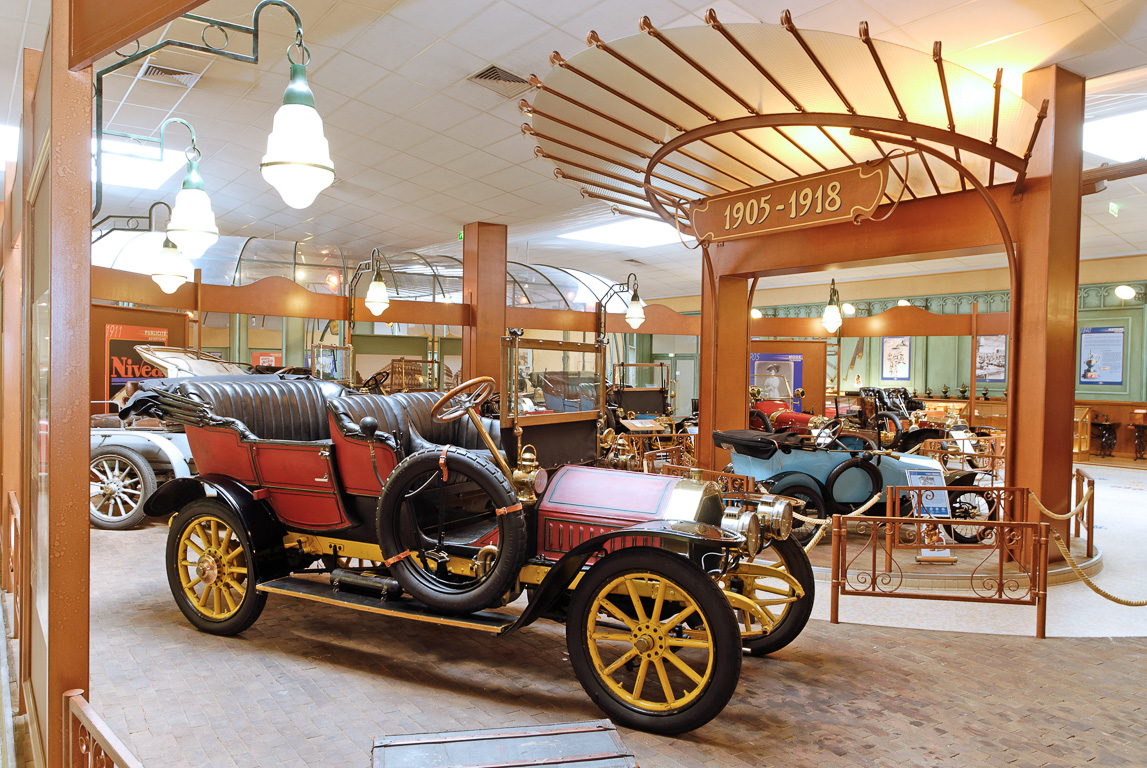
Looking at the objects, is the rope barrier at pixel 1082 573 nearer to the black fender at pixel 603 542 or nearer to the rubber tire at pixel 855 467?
the rubber tire at pixel 855 467

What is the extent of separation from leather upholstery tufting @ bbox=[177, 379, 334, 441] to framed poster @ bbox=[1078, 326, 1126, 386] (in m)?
15.9

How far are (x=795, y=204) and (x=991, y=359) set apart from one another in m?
13.4

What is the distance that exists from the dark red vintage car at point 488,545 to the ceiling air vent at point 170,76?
3.35m

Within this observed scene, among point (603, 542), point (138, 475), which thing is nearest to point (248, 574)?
point (603, 542)

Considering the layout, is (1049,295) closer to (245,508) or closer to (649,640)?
(649,640)

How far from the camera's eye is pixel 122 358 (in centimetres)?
916

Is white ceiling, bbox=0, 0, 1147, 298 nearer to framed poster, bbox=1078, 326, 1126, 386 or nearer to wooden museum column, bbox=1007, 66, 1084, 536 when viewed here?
wooden museum column, bbox=1007, 66, 1084, 536

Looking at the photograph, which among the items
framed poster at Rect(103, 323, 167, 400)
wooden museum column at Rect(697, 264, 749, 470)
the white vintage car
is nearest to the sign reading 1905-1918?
wooden museum column at Rect(697, 264, 749, 470)

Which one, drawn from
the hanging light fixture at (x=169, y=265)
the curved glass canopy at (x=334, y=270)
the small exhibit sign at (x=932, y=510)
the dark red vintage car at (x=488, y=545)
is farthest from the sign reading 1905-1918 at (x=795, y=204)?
the curved glass canopy at (x=334, y=270)

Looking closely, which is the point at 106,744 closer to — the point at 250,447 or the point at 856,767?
the point at 856,767

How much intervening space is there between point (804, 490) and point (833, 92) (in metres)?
3.25

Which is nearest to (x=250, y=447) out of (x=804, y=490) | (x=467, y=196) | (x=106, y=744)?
(x=106, y=744)

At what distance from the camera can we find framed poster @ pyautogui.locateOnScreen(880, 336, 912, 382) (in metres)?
17.3

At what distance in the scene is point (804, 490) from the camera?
5.98 metres
